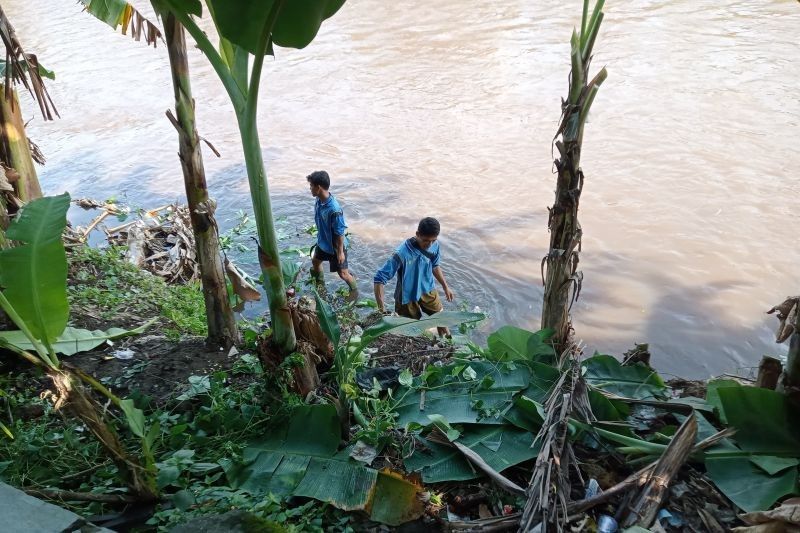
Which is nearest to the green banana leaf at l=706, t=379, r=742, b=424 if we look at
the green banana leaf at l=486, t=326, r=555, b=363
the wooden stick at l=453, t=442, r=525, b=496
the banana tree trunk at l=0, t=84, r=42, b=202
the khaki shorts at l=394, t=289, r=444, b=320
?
the green banana leaf at l=486, t=326, r=555, b=363

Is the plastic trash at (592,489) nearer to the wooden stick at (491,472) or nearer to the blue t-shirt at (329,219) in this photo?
the wooden stick at (491,472)

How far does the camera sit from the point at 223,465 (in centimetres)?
252

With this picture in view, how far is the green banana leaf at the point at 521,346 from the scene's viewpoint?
10.3 feet

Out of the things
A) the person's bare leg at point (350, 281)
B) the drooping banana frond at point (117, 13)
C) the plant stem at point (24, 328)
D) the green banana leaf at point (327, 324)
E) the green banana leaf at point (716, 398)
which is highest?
the drooping banana frond at point (117, 13)

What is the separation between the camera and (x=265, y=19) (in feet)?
6.80

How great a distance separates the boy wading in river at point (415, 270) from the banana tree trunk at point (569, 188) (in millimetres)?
1615

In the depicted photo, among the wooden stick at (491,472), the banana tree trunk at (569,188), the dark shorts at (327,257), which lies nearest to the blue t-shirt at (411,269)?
the dark shorts at (327,257)

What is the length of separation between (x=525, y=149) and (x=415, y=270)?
4.79 metres

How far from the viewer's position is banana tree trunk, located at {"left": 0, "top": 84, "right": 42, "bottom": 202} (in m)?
4.03

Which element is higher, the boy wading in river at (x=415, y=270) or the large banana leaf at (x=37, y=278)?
the large banana leaf at (x=37, y=278)

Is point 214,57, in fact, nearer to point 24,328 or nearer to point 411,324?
point 24,328

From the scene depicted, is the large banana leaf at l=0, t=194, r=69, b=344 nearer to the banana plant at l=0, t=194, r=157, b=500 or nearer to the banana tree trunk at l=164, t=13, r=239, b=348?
the banana plant at l=0, t=194, r=157, b=500

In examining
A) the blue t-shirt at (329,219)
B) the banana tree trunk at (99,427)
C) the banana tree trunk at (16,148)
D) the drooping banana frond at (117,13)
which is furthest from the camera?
the blue t-shirt at (329,219)

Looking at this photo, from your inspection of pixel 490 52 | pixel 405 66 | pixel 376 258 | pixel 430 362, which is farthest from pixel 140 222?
pixel 490 52
